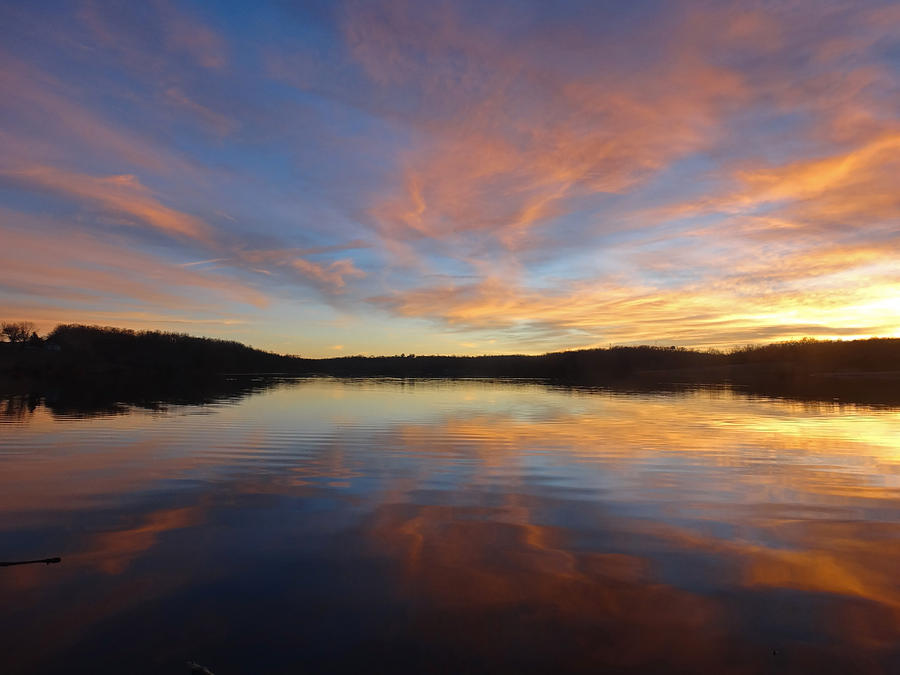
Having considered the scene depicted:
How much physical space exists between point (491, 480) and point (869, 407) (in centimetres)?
4439

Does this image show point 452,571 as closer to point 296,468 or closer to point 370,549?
point 370,549

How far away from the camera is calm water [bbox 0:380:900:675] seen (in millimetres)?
6723

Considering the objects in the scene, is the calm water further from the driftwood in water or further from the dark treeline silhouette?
the dark treeline silhouette

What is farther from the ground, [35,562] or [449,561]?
[35,562]

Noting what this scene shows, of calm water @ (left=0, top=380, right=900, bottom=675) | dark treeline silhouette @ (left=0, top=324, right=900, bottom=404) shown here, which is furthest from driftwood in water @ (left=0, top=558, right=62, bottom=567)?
dark treeline silhouette @ (left=0, top=324, right=900, bottom=404)

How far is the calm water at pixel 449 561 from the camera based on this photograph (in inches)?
265

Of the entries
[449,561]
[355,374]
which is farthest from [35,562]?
[355,374]

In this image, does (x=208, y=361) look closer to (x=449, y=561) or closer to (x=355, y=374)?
(x=355, y=374)

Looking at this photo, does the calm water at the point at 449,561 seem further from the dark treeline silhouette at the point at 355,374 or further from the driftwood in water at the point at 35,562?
the dark treeline silhouette at the point at 355,374

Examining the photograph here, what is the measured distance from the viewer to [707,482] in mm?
16531

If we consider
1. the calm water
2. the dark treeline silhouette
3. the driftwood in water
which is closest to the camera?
the calm water

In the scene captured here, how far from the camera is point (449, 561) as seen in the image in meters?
9.75

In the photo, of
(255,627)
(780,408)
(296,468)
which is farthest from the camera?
(780,408)

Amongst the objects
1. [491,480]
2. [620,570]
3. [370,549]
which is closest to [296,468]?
[491,480]
